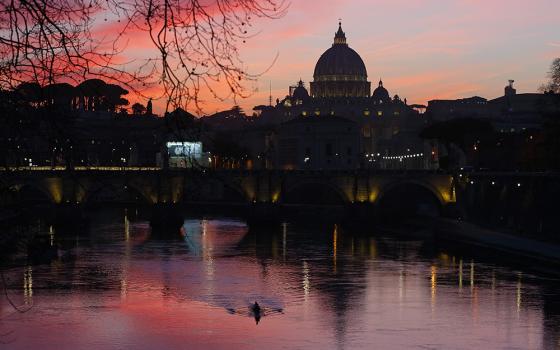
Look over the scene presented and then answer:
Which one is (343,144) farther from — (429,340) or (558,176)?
(429,340)

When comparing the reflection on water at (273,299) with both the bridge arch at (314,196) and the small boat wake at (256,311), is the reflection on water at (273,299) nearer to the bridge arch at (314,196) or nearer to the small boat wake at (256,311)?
the small boat wake at (256,311)

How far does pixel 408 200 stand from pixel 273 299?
2862 inches

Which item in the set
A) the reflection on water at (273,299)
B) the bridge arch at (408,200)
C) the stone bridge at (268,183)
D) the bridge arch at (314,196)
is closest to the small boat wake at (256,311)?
the reflection on water at (273,299)

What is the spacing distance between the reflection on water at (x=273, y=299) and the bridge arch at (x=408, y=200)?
31.1m

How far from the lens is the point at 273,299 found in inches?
1779

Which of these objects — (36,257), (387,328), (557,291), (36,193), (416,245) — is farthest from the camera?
(36,193)

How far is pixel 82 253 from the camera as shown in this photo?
6406cm

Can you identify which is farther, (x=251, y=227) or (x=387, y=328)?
(x=251, y=227)

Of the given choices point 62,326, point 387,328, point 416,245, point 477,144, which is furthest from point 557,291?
point 477,144

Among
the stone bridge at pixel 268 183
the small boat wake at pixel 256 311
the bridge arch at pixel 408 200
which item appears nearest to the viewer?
the small boat wake at pixel 256 311

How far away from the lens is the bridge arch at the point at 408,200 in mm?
102562

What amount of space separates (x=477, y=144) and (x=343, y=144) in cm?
5589

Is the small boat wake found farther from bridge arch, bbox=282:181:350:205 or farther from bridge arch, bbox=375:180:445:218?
bridge arch, bbox=282:181:350:205

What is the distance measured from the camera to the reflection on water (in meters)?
35.7
